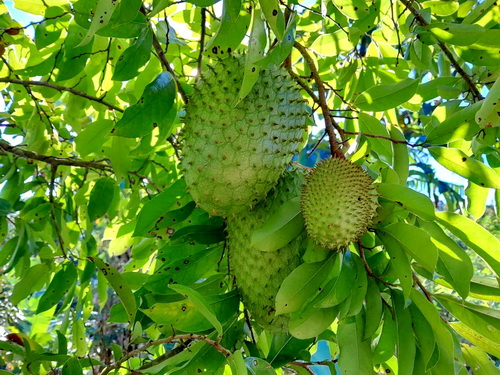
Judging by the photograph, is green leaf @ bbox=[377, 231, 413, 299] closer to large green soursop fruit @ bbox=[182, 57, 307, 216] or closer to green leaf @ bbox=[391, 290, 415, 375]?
green leaf @ bbox=[391, 290, 415, 375]

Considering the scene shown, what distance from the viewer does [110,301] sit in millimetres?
5664

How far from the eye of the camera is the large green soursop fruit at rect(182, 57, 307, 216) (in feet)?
4.63

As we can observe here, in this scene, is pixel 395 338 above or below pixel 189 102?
below

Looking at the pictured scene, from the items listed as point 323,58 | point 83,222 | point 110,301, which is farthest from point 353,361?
point 110,301

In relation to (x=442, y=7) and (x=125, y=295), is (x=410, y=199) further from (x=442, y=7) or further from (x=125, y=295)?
(x=442, y=7)

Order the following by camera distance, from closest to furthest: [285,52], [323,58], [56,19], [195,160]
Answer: [285,52], [195,160], [56,19], [323,58]

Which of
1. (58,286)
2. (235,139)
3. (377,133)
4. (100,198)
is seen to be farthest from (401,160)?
(58,286)

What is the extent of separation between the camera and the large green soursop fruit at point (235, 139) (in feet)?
4.63

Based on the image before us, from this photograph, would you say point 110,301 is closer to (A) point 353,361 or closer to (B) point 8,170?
(B) point 8,170

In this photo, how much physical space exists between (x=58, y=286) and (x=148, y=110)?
3.50 ft

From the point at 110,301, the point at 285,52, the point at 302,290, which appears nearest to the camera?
the point at 285,52

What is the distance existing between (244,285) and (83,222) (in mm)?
1886

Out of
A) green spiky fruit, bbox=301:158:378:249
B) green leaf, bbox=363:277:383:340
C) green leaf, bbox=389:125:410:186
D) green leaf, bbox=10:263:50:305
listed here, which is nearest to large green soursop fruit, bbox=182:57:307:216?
green spiky fruit, bbox=301:158:378:249

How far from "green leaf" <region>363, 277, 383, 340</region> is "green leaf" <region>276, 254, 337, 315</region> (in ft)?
0.42
